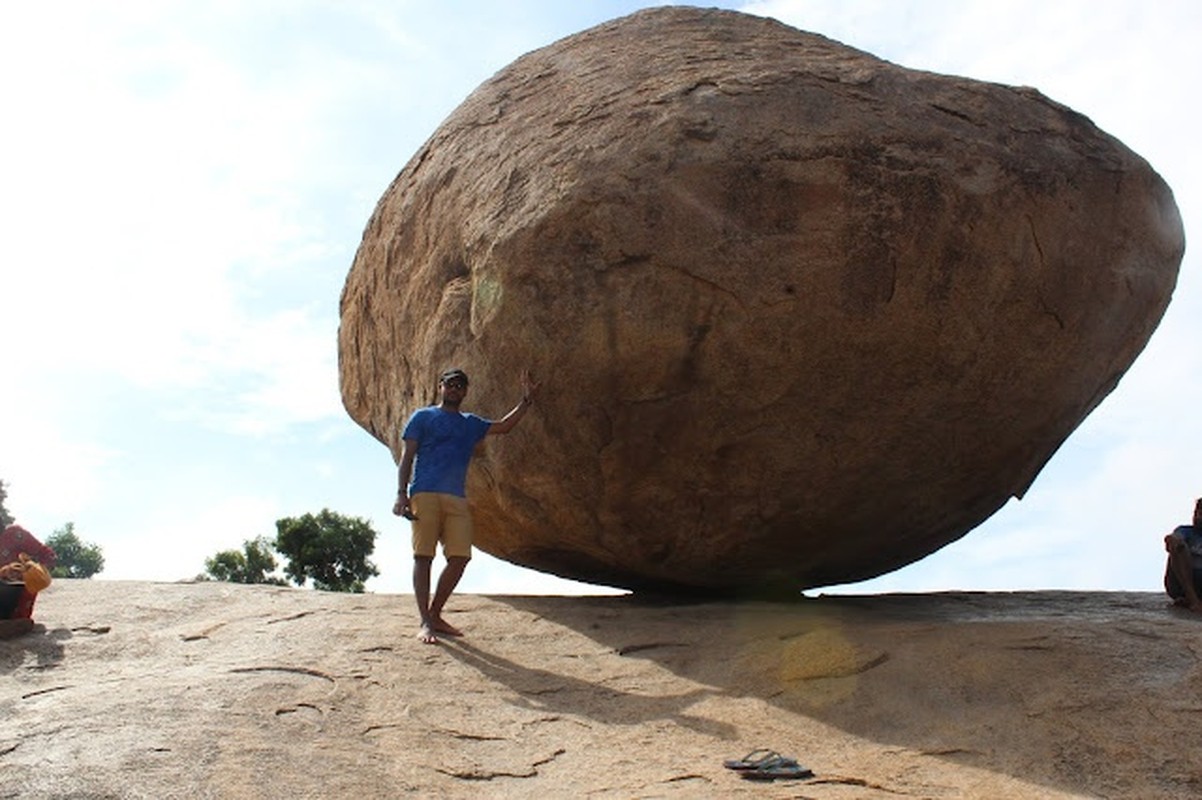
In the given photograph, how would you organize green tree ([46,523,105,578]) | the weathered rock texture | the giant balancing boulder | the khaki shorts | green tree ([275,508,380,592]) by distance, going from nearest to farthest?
the weathered rock texture → the giant balancing boulder → the khaki shorts → green tree ([275,508,380,592]) → green tree ([46,523,105,578])

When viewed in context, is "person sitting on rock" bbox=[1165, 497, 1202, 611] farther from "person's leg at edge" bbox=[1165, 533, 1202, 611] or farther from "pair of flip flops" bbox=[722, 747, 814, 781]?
"pair of flip flops" bbox=[722, 747, 814, 781]

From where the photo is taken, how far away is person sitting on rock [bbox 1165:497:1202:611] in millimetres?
6309

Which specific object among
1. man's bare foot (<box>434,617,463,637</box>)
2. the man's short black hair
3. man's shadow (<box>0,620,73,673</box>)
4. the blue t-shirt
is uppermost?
the man's short black hair

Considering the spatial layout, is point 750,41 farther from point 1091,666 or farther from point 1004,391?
point 1091,666

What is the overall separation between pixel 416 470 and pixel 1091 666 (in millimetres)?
3124

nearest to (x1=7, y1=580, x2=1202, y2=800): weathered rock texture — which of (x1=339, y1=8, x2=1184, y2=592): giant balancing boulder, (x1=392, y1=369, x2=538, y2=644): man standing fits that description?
(x1=392, y1=369, x2=538, y2=644): man standing

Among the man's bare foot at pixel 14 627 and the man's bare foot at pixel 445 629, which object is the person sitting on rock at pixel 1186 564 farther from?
the man's bare foot at pixel 14 627

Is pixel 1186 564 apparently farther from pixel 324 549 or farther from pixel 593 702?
pixel 324 549

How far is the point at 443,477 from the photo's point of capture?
5.84m

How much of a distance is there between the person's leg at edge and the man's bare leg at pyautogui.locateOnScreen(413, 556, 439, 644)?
385cm

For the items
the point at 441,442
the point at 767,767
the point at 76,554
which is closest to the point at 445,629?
the point at 441,442

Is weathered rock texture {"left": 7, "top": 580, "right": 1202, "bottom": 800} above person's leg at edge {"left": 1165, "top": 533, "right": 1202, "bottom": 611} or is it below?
below

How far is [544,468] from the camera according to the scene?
238 inches

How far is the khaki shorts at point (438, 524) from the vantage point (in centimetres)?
580
